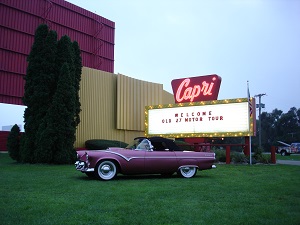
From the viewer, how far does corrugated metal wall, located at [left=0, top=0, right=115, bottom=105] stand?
32.2 metres

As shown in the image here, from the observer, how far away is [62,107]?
17.6m

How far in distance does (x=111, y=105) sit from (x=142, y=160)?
15000mm

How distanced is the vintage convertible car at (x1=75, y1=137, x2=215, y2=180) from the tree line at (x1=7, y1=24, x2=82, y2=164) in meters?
7.34

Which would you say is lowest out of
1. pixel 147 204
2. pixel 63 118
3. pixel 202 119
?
pixel 147 204

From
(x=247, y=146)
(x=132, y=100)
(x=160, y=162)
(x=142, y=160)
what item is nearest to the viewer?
(x=142, y=160)

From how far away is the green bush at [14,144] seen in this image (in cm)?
1828

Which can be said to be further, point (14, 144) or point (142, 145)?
point (14, 144)

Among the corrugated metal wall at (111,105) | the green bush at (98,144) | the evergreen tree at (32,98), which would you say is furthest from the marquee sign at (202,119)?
the evergreen tree at (32,98)

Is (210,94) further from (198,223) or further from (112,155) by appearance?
(198,223)

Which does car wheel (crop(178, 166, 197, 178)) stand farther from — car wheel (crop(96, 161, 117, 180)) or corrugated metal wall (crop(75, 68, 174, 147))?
corrugated metal wall (crop(75, 68, 174, 147))

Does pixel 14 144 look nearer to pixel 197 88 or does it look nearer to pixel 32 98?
pixel 32 98

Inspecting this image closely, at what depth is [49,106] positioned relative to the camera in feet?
58.9

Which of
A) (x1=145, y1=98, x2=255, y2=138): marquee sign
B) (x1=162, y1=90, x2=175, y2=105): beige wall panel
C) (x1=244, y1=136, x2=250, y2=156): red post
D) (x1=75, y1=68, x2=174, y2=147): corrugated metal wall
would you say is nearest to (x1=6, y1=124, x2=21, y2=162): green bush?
(x1=75, y1=68, x2=174, y2=147): corrugated metal wall

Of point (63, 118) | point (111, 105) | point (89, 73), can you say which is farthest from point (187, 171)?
point (111, 105)
